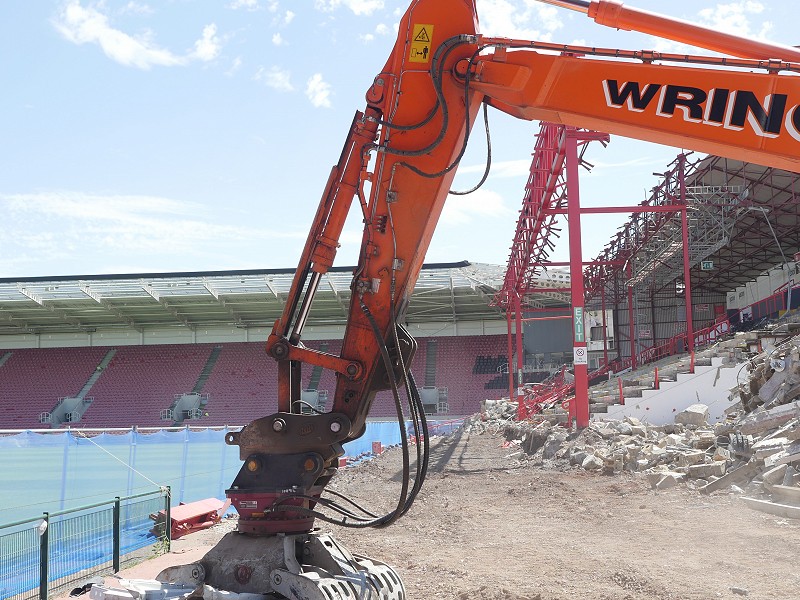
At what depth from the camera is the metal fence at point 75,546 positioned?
26.5 feet

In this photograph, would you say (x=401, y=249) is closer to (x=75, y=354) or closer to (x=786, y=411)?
(x=786, y=411)

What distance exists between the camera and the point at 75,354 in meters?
47.1

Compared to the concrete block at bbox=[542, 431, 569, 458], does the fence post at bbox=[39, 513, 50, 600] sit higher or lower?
lower

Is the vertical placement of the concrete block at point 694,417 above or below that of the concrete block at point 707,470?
above

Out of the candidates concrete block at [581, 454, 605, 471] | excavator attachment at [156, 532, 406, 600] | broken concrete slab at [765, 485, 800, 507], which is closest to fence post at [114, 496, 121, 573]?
excavator attachment at [156, 532, 406, 600]

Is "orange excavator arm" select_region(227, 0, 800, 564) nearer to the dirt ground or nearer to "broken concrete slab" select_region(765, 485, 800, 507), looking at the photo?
the dirt ground

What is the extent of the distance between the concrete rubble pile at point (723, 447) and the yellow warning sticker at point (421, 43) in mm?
6753

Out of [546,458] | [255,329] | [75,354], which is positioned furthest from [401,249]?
[75,354]

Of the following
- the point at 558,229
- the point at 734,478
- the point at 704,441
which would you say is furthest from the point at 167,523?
the point at 558,229

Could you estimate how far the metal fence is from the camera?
317 inches

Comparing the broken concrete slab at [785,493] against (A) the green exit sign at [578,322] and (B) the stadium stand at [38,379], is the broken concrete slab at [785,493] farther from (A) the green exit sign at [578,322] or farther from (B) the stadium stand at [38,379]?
(B) the stadium stand at [38,379]

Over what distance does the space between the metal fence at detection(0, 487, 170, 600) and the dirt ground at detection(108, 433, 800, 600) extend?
37cm

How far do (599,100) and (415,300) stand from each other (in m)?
37.4

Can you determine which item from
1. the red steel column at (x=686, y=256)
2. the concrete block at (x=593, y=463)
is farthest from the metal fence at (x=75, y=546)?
the red steel column at (x=686, y=256)
